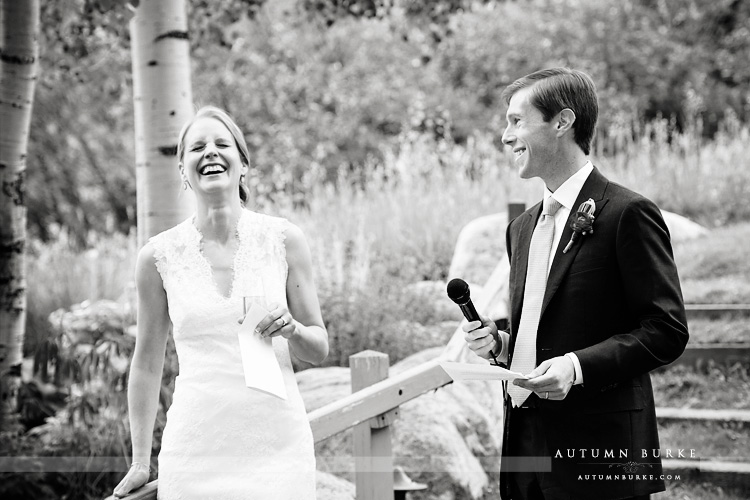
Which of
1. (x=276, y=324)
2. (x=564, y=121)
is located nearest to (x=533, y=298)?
(x=564, y=121)

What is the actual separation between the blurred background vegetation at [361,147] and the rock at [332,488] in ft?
3.49

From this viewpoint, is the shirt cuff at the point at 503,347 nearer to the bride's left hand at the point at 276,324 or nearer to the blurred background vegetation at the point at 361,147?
the bride's left hand at the point at 276,324

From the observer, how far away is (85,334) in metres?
6.94

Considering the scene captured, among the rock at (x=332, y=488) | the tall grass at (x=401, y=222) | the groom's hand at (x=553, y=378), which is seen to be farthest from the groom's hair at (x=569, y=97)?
the tall grass at (x=401, y=222)

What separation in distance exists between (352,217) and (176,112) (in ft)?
15.6

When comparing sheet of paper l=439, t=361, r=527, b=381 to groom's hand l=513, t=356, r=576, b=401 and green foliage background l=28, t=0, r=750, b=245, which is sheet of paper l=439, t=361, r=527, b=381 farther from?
green foliage background l=28, t=0, r=750, b=245

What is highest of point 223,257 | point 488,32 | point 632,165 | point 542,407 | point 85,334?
point 488,32

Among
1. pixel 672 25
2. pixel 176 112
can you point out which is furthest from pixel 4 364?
pixel 672 25

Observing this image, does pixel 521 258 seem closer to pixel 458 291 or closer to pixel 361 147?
pixel 458 291

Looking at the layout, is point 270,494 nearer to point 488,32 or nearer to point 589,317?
point 589,317

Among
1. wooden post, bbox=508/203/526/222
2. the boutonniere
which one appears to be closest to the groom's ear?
the boutonniere

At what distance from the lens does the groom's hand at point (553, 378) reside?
7.54ft

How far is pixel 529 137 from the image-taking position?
264cm

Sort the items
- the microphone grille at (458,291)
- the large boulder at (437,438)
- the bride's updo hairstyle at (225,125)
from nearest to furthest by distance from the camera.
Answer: the microphone grille at (458,291)
the bride's updo hairstyle at (225,125)
the large boulder at (437,438)
